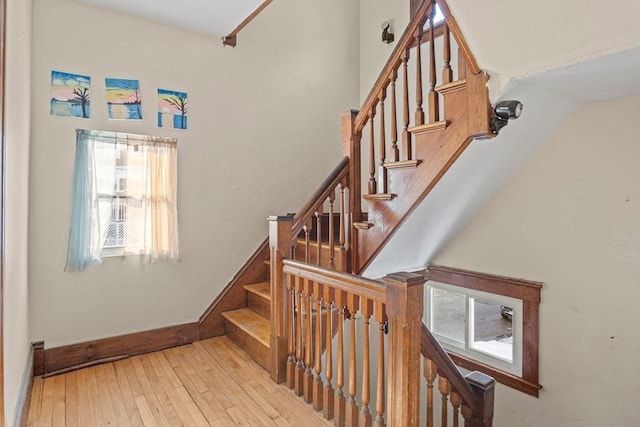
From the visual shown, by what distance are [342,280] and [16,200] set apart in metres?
1.83

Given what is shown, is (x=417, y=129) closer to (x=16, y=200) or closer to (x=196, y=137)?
(x=196, y=137)

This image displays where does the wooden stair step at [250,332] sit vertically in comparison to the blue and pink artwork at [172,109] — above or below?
below

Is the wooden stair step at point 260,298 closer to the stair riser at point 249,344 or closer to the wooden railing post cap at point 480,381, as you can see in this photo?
the stair riser at point 249,344

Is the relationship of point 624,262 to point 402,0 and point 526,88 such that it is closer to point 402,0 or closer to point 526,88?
point 526,88

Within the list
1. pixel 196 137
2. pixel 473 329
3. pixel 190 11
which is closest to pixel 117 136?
pixel 196 137

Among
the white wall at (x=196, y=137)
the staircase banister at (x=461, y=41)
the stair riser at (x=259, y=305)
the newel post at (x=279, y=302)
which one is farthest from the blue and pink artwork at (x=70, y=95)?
the staircase banister at (x=461, y=41)

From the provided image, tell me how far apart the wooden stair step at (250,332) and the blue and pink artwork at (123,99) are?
1893 mm

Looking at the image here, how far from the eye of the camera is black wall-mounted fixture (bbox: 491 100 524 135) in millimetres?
1982

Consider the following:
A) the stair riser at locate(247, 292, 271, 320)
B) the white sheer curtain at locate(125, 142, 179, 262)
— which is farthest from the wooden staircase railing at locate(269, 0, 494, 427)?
the white sheer curtain at locate(125, 142, 179, 262)

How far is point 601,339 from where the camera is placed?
9.72ft

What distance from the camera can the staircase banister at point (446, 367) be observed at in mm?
1997

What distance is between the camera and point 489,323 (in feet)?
14.3

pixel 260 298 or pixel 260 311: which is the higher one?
pixel 260 298

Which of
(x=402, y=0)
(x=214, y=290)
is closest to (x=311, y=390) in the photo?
(x=214, y=290)
